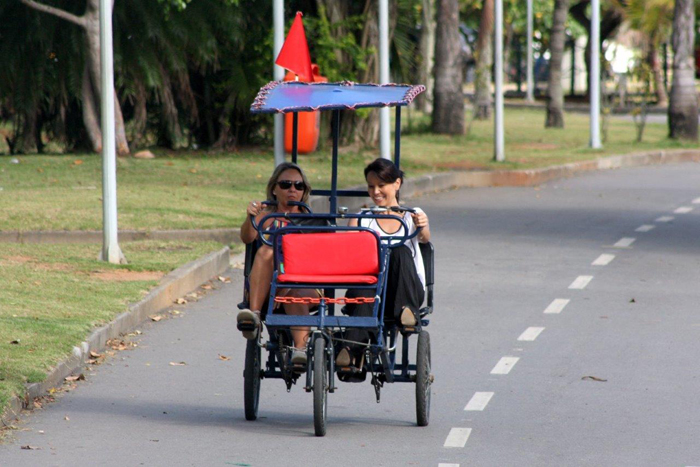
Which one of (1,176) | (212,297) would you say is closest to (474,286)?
(212,297)

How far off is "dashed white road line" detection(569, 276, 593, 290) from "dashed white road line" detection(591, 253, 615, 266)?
2.68 ft

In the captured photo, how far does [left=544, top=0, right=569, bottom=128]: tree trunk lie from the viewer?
33.7 metres

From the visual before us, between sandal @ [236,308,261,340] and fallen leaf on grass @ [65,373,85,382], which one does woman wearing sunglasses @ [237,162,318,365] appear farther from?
fallen leaf on grass @ [65,373,85,382]

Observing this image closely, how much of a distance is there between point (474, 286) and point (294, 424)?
4736 millimetres

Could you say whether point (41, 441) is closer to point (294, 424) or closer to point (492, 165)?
point (294, 424)

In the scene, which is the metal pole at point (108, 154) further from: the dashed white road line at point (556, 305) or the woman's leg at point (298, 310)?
the woman's leg at point (298, 310)

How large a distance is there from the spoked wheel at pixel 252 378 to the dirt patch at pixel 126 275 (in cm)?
397

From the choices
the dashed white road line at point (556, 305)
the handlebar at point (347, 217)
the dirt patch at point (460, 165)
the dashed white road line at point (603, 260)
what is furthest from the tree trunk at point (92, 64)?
the handlebar at point (347, 217)

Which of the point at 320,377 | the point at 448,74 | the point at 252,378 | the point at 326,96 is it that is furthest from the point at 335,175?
the point at 448,74

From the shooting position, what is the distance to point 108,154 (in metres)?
11.4

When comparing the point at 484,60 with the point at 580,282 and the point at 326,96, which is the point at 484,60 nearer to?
the point at 580,282

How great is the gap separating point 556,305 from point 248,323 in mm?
4535

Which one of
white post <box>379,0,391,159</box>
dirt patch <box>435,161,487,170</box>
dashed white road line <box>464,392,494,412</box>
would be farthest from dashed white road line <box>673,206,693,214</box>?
dashed white road line <box>464,392,494,412</box>

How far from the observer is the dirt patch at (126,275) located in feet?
35.1
